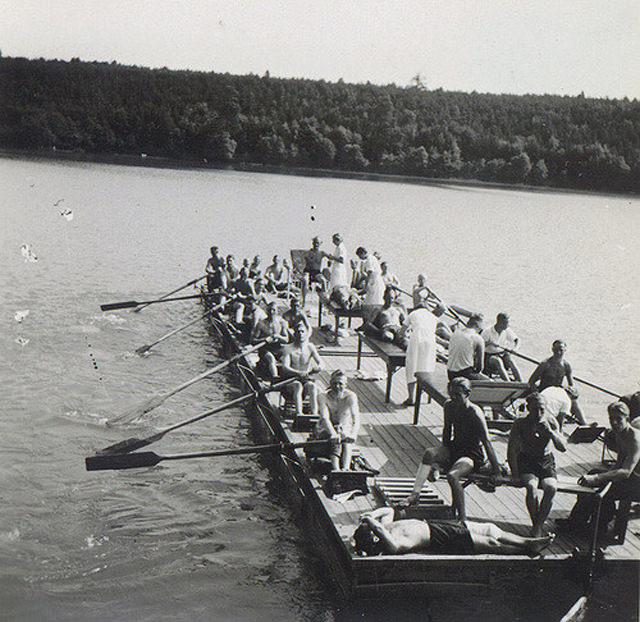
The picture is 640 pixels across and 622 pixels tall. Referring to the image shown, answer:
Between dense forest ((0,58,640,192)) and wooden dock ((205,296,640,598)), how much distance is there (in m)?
61.0

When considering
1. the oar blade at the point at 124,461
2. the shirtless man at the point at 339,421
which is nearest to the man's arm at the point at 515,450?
the shirtless man at the point at 339,421

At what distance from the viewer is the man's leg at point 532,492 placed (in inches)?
298

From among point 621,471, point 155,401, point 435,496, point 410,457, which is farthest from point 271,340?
point 621,471

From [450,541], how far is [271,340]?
5.81 m

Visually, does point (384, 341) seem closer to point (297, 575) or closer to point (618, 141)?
point (297, 575)

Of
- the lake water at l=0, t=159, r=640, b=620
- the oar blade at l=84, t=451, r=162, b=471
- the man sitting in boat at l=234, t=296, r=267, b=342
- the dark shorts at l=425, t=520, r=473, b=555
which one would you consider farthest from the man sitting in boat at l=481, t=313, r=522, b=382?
the oar blade at l=84, t=451, r=162, b=471

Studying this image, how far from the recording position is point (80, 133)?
3076 inches

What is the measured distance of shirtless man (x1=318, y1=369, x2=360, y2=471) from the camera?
28.9 ft

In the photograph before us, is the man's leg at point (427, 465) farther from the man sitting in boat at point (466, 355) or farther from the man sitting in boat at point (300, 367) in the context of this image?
the man sitting in boat at point (300, 367)

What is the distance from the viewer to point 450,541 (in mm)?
7406

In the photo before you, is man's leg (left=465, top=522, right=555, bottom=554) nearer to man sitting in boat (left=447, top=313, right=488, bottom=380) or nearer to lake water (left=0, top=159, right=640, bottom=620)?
lake water (left=0, top=159, right=640, bottom=620)

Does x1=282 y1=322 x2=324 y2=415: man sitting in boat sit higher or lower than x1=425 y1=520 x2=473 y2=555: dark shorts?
higher

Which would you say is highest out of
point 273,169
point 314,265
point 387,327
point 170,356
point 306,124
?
point 306,124

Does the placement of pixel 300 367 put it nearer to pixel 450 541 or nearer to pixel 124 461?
pixel 124 461
